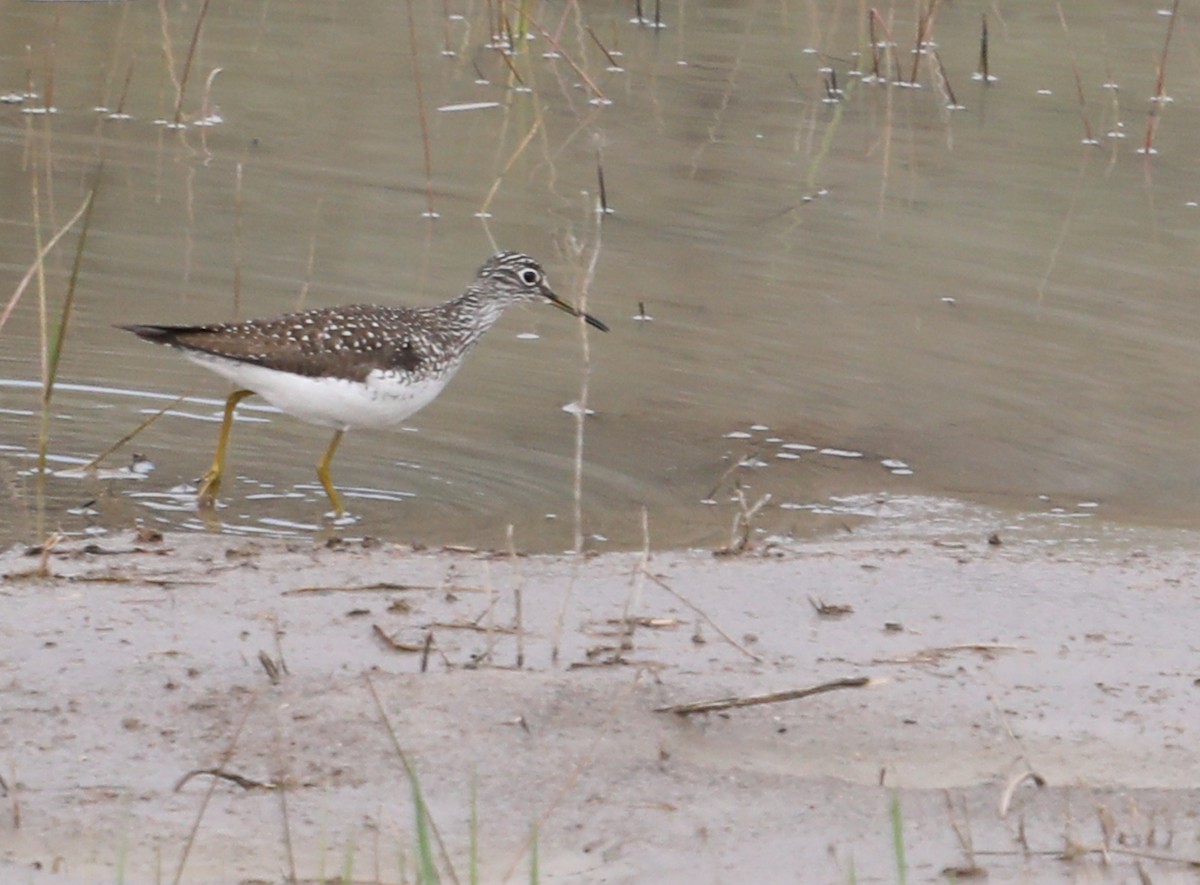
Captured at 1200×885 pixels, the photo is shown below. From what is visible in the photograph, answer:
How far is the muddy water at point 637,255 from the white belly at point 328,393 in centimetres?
28

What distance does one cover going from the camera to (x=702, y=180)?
32.7 feet

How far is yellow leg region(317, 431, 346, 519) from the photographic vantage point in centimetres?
621

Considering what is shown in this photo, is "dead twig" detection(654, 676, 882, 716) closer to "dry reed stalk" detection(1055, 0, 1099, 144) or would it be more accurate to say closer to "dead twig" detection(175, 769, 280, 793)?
"dead twig" detection(175, 769, 280, 793)

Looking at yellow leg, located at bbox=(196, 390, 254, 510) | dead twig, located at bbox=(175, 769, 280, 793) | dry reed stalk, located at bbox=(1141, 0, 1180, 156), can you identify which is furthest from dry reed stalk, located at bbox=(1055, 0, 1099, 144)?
dead twig, located at bbox=(175, 769, 280, 793)

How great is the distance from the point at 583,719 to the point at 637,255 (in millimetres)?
5025

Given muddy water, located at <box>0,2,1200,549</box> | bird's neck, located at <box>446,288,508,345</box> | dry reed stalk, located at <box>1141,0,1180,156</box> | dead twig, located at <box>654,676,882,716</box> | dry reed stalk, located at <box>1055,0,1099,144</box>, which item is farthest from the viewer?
dry reed stalk, located at <box>1055,0,1099,144</box>

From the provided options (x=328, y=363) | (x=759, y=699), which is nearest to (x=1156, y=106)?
(x=328, y=363)

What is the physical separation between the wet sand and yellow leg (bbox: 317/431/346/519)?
0.88 metres

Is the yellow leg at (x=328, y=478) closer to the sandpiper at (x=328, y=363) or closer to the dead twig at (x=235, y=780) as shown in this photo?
the sandpiper at (x=328, y=363)

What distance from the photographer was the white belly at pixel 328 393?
6.21 m

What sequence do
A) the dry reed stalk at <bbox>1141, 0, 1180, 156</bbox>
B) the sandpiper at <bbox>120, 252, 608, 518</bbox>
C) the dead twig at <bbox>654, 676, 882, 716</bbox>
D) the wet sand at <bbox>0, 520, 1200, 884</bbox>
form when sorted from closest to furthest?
the wet sand at <bbox>0, 520, 1200, 884</bbox>, the dead twig at <bbox>654, 676, 882, 716</bbox>, the sandpiper at <bbox>120, 252, 608, 518</bbox>, the dry reed stalk at <bbox>1141, 0, 1180, 156</bbox>

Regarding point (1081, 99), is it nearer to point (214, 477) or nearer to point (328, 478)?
point (328, 478)

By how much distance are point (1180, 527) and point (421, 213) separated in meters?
4.11

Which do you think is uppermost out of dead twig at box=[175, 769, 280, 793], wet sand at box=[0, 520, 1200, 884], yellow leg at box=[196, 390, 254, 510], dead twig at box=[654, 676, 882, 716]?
dead twig at box=[654, 676, 882, 716]
